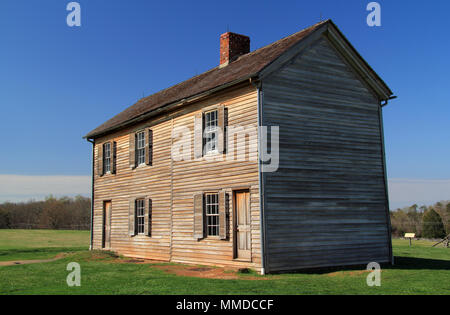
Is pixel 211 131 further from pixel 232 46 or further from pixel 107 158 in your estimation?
pixel 107 158

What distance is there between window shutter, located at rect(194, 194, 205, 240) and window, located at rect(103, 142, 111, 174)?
8397 mm

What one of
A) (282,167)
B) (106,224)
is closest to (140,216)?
(106,224)

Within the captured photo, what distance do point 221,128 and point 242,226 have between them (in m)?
3.26

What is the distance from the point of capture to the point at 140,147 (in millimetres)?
19406

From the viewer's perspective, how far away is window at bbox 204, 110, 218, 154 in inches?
586

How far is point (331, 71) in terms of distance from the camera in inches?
592

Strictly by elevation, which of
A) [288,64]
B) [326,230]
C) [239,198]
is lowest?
[326,230]

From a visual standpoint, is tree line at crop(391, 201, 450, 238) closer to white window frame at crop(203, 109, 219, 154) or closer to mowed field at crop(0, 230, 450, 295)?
mowed field at crop(0, 230, 450, 295)

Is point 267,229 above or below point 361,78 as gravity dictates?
below

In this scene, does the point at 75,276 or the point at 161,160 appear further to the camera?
the point at 161,160

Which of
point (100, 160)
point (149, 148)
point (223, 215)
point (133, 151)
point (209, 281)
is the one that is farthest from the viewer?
point (100, 160)
